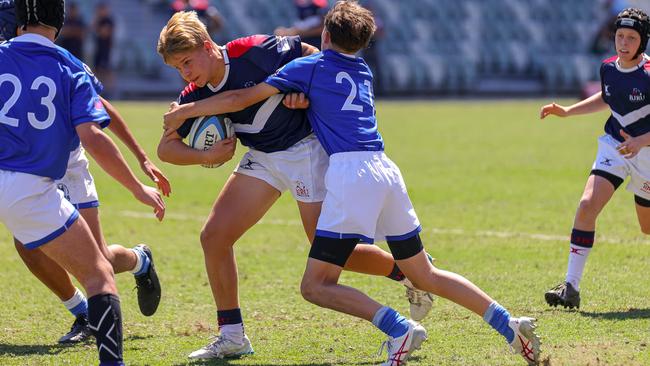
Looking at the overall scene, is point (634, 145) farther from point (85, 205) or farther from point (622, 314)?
point (85, 205)

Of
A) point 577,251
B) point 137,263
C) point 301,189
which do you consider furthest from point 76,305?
point 577,251

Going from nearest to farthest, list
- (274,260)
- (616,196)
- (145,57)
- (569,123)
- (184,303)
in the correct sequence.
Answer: (184,303) < (274,260) < (616,196) < (569,123) < (145,57)

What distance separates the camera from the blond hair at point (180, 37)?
18.4 feet

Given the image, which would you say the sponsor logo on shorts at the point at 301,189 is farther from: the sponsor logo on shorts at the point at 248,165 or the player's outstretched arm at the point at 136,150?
the player's outstretched arm at the point at 136,150

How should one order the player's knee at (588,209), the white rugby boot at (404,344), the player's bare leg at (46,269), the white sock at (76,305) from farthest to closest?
the player's knee at (588,209), the white sock at (76,305), the player's bare leg at (46,269), the white rugby boot at (404,344)

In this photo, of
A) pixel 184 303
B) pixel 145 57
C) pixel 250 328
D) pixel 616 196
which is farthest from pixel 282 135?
pixel 145 57

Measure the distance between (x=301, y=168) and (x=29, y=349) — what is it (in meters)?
1.89

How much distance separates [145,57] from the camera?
94.2 ft

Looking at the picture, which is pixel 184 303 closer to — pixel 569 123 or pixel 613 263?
pixel 613 263

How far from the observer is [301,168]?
5945 millimetres

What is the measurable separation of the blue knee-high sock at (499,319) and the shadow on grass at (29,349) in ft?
8.04

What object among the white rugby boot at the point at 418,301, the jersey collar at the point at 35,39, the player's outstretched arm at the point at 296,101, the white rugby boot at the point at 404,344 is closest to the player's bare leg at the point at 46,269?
the jersey collar at the point at 35,39

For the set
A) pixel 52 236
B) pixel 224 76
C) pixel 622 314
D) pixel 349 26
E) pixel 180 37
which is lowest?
pixel 622 314

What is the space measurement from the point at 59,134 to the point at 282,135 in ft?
4.65
